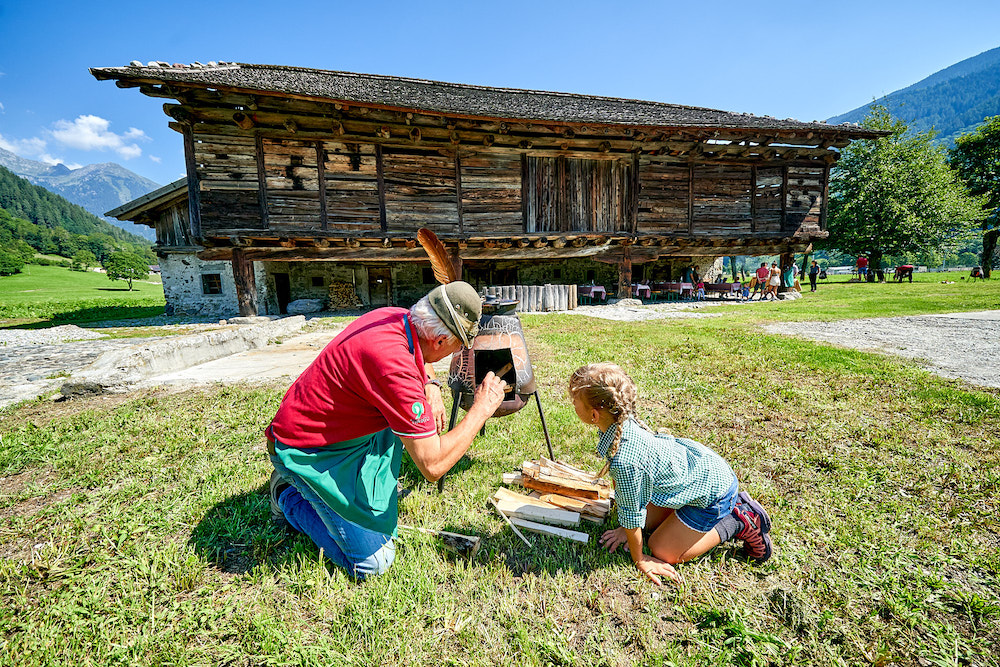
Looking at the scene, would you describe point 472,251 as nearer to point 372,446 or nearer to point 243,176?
point 243,176

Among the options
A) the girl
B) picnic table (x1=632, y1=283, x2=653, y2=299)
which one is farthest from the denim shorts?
picnic table (x1=632, y1=283, x2=653, y2=299)

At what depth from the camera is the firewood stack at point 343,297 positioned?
1623 centimetres

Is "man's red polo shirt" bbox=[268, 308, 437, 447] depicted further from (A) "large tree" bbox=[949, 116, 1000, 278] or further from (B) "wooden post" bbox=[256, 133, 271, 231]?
(A) "large tree" bbox=[949, 116, 1000, 278]

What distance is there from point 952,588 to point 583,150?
48.8 ft

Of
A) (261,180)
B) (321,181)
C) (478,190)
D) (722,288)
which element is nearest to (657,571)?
(478,190)

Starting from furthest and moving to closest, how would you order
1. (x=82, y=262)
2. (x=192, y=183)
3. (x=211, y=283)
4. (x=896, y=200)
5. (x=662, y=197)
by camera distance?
(x=82, y=262) → (x=896, y=200) → (x=211, y=283) → (x=662, y=197) → (x=192, y=183)

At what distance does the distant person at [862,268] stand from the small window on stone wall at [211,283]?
37229 millimetres

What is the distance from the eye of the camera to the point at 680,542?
2158 mm

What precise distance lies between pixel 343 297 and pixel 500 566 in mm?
15838

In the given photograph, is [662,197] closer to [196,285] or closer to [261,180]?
[261,180]

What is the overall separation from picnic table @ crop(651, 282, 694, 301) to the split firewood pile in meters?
15.6

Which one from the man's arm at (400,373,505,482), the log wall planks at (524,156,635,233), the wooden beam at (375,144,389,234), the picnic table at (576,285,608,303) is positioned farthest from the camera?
the picnic table at (576,285,608,303)

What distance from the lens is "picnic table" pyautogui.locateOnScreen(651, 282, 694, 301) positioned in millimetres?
16783

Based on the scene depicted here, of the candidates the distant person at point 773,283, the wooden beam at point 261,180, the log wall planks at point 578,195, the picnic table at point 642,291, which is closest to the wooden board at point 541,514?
the wooden beam at point 261,180
